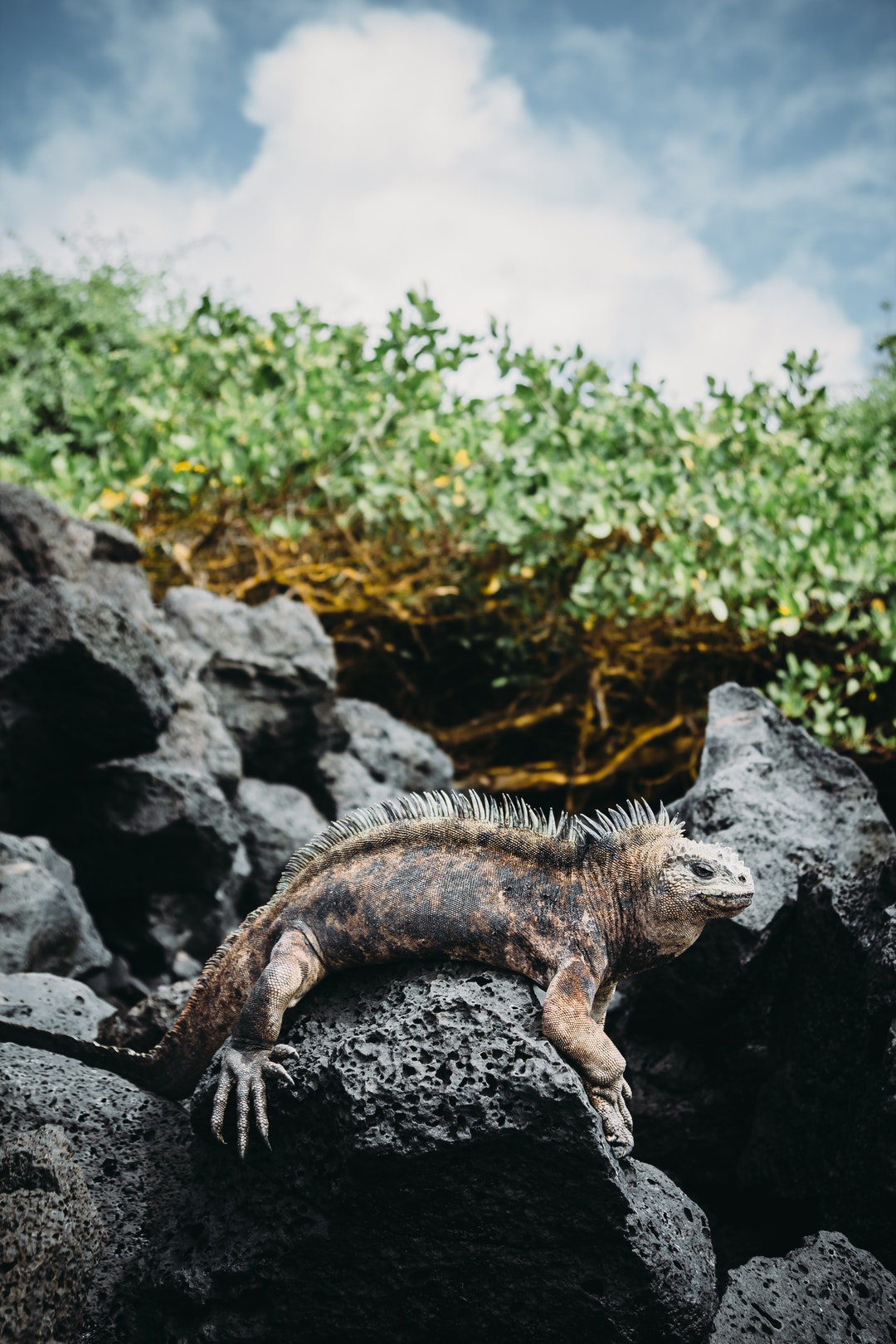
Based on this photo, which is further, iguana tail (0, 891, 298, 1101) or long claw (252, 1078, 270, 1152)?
iguana tail (0, 891, 298, 1101)

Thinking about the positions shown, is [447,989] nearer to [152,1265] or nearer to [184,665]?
[152,1265]

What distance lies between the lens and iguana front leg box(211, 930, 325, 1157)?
2459 mm

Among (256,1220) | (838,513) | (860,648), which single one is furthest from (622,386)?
(256,1220)

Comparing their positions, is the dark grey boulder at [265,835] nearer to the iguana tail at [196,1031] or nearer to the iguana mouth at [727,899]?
the iguana tail at [196,1031]

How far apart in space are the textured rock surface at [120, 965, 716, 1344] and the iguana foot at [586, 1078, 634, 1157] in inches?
3.8

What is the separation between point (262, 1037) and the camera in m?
2.56

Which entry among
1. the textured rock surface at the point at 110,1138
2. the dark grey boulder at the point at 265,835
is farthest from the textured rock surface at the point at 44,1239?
the dark grey boulder at the point at 265,835

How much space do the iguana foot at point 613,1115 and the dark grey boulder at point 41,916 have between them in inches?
97.0

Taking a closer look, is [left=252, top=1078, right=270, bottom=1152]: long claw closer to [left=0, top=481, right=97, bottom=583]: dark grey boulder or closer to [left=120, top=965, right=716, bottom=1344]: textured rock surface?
[left=120, top=965, right=716, bottom=1344]: textured rock surface

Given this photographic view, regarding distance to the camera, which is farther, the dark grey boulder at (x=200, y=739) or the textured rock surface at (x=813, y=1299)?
the dark grey boulder at (x=200, y=739)

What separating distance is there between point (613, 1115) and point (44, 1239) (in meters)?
1.40

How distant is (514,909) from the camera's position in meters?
2.62

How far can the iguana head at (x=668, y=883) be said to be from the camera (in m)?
2.56

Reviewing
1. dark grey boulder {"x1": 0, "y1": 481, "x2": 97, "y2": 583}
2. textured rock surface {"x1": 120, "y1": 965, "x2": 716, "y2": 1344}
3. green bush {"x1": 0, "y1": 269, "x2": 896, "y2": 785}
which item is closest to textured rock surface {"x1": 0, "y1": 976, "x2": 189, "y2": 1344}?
textured rock surface {"x1": 120, "y1": 965, "x2": 716, "y2": 1344}
